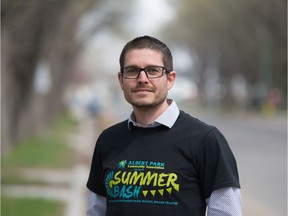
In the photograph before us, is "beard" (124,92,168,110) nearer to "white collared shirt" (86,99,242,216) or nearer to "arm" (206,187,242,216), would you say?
"white collared shirt" (86,99,242,216)

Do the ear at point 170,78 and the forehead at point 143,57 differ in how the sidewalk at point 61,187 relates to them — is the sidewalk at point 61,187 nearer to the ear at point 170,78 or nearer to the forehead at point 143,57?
the ear at point 170,78

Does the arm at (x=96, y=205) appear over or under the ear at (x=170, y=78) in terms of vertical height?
under

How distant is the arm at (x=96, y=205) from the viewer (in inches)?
131

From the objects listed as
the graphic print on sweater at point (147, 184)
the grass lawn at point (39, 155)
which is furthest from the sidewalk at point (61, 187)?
the graphic print on sweater at point (147, 184)

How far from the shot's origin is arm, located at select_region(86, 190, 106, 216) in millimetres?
3328

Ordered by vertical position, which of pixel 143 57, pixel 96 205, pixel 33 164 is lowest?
pixel 96 205

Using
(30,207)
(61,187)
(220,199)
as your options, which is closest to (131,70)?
(220,199)

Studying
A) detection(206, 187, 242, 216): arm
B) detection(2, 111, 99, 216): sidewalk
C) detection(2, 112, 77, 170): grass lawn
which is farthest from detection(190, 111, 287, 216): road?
detection(206, 187, 242, 216): arm

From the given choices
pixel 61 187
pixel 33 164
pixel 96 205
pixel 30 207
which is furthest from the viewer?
pixel 33 164

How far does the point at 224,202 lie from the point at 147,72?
2.08 ft

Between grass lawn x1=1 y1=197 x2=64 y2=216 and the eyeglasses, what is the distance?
639 centimetres

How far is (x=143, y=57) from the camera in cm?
311

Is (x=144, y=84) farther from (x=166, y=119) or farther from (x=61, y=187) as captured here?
(x=61, y=187)

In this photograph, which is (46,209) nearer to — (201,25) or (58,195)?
(58,195)
